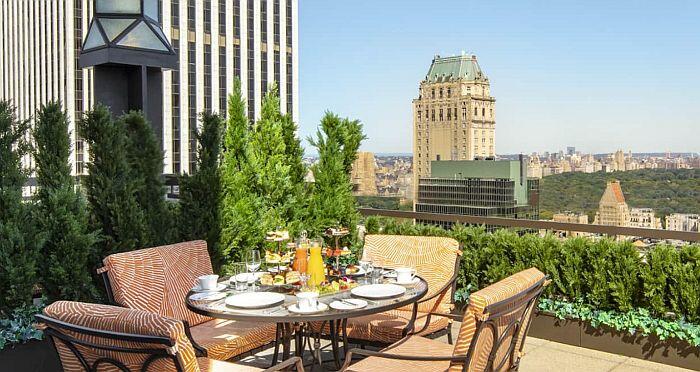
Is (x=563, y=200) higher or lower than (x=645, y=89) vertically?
lower

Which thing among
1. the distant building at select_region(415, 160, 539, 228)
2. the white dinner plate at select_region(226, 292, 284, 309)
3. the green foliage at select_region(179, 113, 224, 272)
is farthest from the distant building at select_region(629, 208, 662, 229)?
the green foliage at select_region(179, 113, 224, 272)

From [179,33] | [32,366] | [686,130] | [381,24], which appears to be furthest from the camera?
[179,33]

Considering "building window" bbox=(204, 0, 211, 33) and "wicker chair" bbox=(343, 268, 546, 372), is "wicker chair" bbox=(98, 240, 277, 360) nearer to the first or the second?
"wicker chair" bbox=(343, 268, 546, 372)

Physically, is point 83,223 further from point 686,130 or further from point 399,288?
point 686,130

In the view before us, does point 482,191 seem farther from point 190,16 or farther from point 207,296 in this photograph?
point 190,16

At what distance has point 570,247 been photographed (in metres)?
5.34

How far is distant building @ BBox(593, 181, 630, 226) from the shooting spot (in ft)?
18.6

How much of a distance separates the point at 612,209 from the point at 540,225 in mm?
990

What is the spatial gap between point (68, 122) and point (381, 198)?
3906 mm

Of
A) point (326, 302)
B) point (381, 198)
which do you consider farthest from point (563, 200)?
point (326, 302)

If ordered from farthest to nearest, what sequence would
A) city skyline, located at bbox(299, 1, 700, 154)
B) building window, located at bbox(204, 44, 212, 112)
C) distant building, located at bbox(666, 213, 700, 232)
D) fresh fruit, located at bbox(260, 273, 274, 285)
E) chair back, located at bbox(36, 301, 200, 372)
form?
building window, located at bbox(204, 44, 212, 112), city skyline, located at bbox(299, 1, 700, 154), distant building, located at bbox(666, 213, 700, 232), fresh fruit, located at bbox(260, 273, 274, 285), chair back, located at bbox(36, 301, 200, 372)

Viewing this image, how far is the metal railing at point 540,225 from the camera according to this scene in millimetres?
5000

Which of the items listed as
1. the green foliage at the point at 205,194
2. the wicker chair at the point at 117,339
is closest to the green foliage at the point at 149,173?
the green foliage at the point at 205,194

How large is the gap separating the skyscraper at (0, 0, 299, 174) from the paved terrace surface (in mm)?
42098
